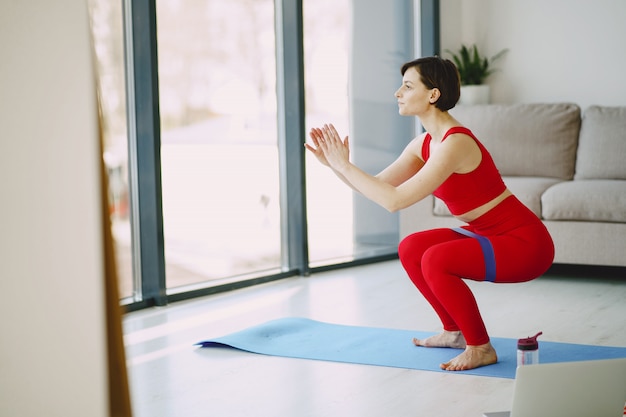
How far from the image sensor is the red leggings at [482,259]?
9.24ft

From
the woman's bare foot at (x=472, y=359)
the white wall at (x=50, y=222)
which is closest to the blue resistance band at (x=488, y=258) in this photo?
the woman's bare foot at (x=472, y=359)

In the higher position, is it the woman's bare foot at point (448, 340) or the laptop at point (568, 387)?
the laptop at point (568, 387)

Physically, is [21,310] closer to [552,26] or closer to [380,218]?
[380,218]

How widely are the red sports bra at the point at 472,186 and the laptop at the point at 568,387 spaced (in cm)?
116

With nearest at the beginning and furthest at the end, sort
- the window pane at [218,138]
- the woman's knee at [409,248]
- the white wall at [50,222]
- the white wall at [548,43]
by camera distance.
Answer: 1. the white wall at [50,222]
2. the woman's knee at [409,248]
3. the window pane at [218,138]
4. the white wall at [548,43]

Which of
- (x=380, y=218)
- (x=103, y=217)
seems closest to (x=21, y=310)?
→ (x=103, y=217)

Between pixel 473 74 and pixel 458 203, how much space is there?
2938 millimetres

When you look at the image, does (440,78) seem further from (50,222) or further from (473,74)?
(473,74)

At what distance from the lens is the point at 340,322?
3.59 m

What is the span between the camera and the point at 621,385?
1.77 metres

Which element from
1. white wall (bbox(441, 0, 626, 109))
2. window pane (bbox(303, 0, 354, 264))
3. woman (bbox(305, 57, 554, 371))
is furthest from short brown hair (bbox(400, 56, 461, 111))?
white wall (bbox(441, 0, 626, 109))

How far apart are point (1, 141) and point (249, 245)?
3.78 meters

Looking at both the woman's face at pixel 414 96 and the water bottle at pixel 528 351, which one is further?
the woman's face at pixel 414 96

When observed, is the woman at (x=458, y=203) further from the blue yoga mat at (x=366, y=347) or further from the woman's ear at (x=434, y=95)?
the blue yoga mat at (x=366, y=347)
